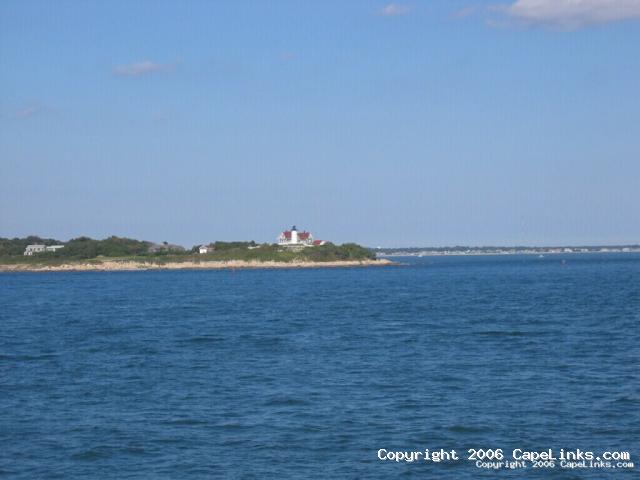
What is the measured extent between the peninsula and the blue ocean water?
127 metres

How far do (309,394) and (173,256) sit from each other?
6313 inches

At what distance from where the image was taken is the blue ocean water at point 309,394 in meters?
18.6

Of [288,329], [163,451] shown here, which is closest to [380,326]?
[288,329]

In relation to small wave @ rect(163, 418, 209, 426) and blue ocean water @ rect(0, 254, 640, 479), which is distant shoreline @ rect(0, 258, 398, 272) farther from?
small wave @ rect(163, 418, 209, 426)

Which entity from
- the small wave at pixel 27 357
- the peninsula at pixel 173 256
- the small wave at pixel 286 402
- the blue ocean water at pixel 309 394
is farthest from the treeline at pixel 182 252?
the small wave at pixel 286 402

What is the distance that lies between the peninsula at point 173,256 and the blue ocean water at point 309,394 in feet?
415

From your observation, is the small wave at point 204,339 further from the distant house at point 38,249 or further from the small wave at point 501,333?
the distant house at point 38,249

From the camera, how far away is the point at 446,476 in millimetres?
17250

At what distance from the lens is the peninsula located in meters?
175

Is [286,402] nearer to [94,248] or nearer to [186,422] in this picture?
[186,422]

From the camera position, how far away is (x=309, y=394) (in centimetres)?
2516

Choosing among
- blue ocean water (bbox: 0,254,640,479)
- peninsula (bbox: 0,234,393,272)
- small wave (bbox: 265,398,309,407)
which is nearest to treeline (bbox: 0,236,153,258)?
peninsula (bbox: 0,234,393,272)

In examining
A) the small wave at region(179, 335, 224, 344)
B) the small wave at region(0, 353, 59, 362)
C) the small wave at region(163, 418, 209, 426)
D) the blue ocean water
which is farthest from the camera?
the small wave at region(179, 335, 224, 344)

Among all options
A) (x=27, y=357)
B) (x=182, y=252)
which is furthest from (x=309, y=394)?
(x=182, y=252)
